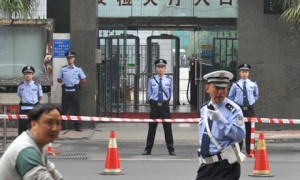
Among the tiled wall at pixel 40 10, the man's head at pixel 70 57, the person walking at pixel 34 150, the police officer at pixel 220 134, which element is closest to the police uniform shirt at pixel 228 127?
the police officer at pixel 220 134

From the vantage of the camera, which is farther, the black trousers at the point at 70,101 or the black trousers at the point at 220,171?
the black trousers at the point at 70,101

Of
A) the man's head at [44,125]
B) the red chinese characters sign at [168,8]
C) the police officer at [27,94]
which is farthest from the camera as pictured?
the red chinese characters sign at [168,8]

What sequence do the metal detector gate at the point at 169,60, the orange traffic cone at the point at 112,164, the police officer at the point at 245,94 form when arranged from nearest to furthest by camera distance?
the orange traffic cone at the point at 112,164 → the police officer at the point at 245,94 → the metal detector gate at the point at 169,60

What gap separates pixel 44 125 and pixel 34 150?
179mm

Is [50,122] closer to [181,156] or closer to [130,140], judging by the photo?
[181,156]

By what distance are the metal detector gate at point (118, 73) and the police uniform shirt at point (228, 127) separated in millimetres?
13913

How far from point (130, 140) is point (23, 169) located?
13.2 meters

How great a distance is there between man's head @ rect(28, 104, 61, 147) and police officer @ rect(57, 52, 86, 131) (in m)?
13.8

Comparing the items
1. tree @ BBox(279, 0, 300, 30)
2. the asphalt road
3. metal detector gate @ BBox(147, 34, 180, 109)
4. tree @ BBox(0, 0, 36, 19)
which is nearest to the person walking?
the asphalt road

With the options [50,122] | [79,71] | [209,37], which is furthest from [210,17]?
[50,122]

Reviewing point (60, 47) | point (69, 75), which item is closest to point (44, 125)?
point (69, 75)

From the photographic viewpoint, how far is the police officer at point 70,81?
1835 cm

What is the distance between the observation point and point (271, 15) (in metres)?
19.1

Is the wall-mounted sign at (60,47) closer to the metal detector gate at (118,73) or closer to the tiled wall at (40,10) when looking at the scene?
the tiled wall at (40,10)
